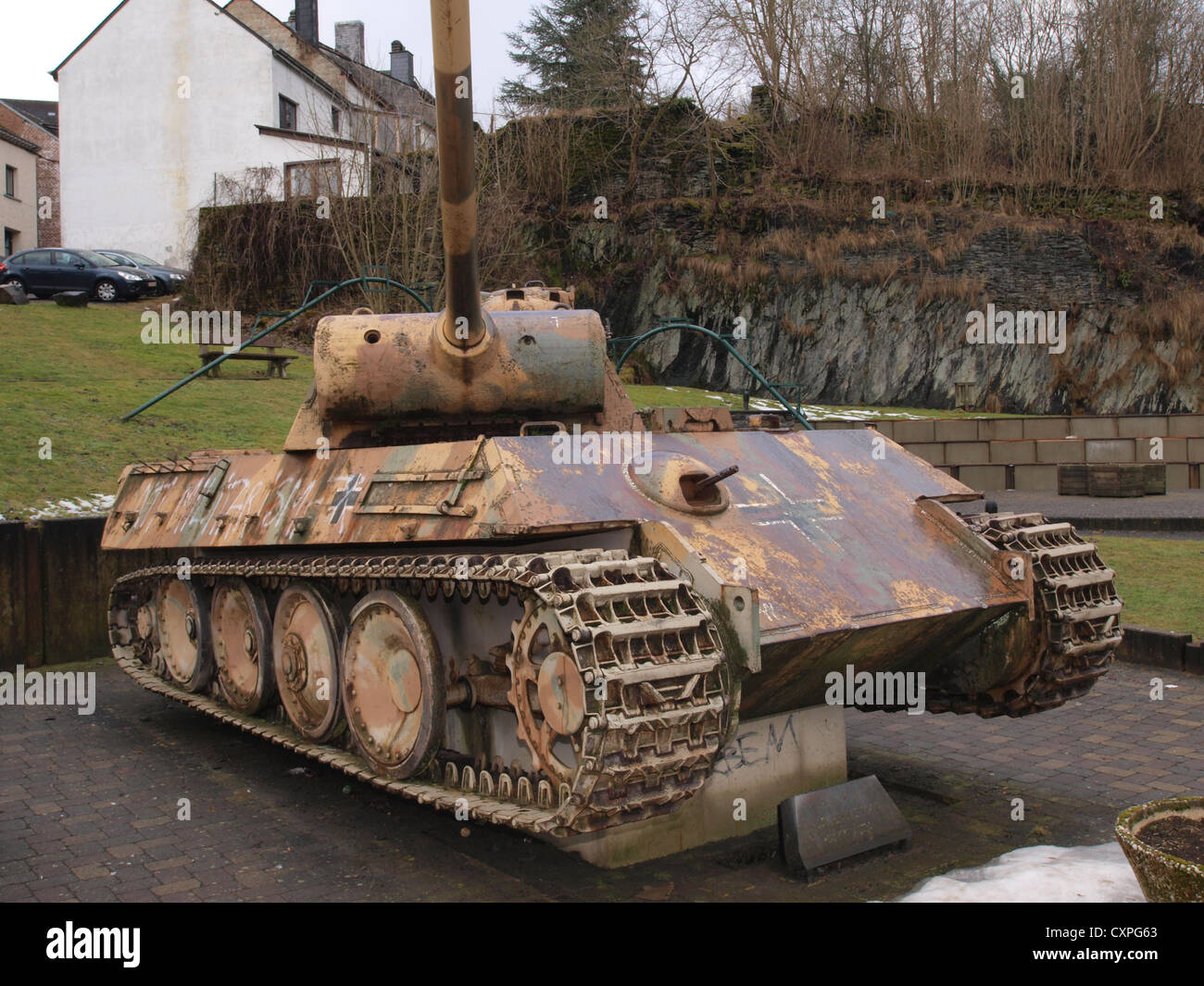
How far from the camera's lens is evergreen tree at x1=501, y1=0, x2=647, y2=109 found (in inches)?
1174

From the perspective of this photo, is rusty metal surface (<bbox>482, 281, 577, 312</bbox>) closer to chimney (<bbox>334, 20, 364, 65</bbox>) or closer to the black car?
the black car

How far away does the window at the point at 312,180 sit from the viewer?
2352 centimetres

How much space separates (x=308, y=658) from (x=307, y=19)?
1542 inches

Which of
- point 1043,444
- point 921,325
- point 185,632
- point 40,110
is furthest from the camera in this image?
point 40,110

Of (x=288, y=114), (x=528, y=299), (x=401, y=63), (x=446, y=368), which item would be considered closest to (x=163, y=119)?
(x=288, y=114)

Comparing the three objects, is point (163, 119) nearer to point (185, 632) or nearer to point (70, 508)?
point (70, 508)

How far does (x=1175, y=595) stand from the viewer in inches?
416

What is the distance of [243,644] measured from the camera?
7.32 m

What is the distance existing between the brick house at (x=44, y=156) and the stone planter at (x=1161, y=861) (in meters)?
41.6

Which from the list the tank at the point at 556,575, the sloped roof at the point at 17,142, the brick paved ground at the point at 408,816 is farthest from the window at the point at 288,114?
the tank at the point at 556,575

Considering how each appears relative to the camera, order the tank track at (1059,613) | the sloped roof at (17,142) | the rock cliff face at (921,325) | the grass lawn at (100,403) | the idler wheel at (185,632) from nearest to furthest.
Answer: the tank track at (1059,613) < the idler wheel at (185,632) < the grass lawn at (100,403) < the rock cliff face at (921,325) < the sloped roof at (17,142)

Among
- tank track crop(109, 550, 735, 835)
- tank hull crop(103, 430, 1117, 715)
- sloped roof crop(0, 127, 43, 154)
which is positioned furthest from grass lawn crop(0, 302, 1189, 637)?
sloped roof crop(0, 127, 43, 154)

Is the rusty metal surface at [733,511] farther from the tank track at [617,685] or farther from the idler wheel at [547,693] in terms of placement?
the idler wheel at [547,693]

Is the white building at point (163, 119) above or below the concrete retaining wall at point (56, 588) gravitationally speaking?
above
